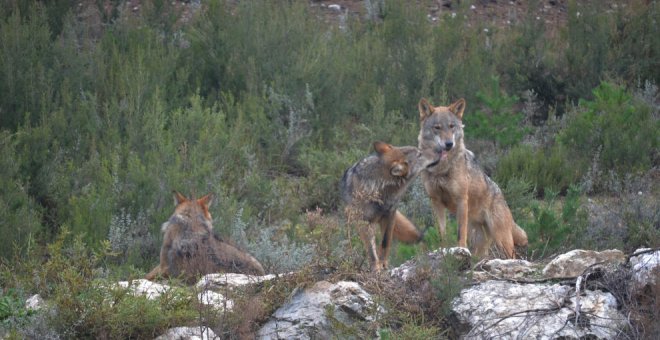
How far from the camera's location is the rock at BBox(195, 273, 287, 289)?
694 cm

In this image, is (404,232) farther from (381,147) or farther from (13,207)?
(13,207)

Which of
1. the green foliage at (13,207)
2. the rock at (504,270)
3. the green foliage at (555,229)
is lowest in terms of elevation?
the green foliage at (555,229)

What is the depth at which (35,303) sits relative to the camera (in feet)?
22.1

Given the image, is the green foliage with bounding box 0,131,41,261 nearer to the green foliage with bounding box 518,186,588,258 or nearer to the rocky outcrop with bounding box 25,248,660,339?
the rocky outcrop with bounding box 25,248,660,339

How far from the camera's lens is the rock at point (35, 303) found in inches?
261

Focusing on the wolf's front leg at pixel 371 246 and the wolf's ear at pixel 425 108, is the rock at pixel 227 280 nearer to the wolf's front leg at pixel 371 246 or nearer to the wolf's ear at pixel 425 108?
the wolf's front leg at pixel 371 246

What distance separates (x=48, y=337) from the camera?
243 inches

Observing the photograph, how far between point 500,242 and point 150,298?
159 inches

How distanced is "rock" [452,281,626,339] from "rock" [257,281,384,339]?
0.60 meters

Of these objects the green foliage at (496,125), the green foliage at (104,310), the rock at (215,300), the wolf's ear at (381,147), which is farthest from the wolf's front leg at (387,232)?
the green foliage at (496,125)

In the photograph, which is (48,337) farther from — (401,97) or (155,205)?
(401,97)

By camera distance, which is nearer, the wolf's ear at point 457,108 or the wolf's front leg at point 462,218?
the wolf's front leg at point 462,218

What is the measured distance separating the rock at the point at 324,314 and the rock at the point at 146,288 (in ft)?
2.54

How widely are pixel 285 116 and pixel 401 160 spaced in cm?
517
